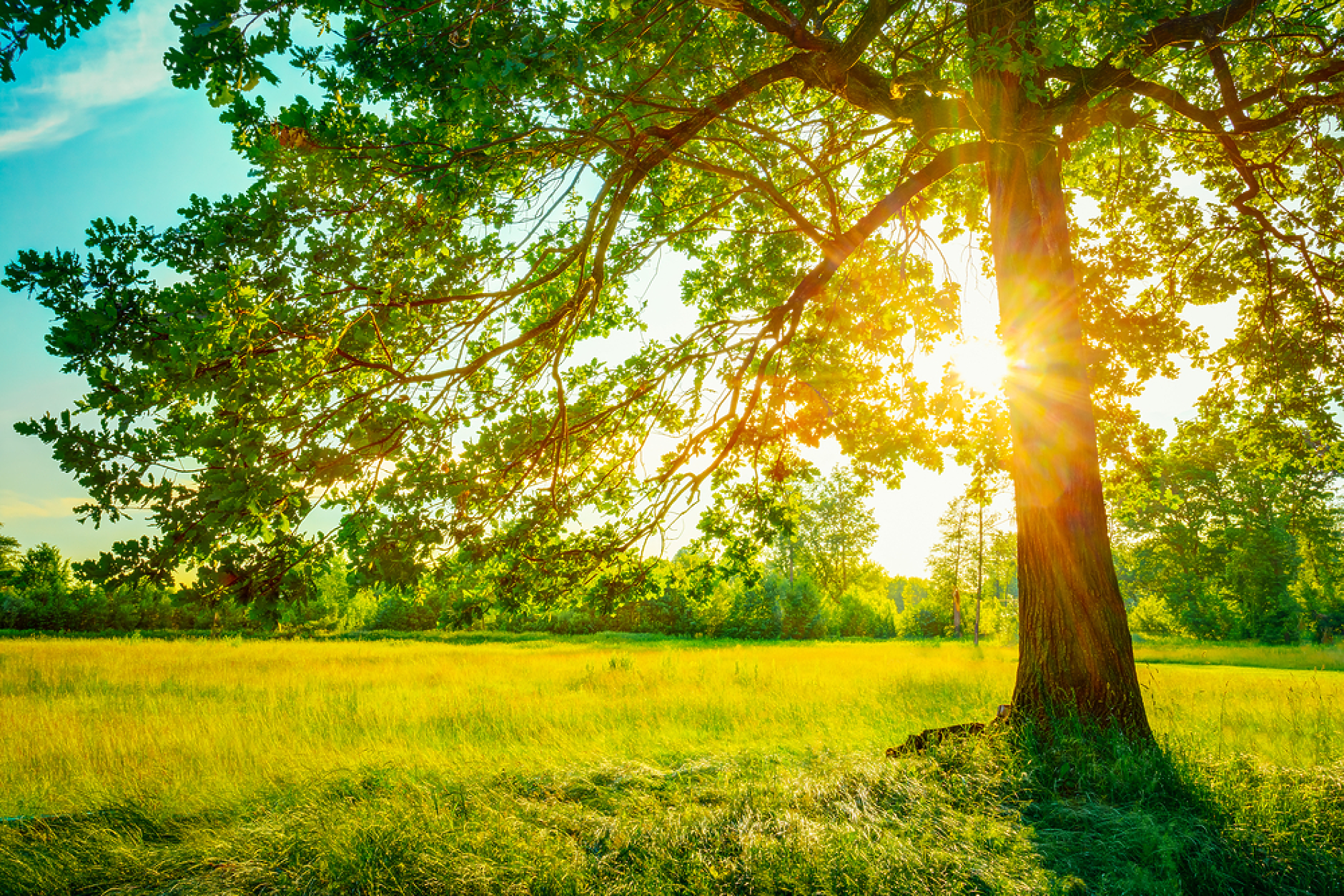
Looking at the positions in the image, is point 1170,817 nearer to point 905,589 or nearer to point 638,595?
point 638,595

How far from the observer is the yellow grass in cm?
663

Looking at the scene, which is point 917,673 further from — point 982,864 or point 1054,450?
point 982,864

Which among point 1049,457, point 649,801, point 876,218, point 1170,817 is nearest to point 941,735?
point 1170,817

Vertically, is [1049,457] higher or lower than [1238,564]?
higher

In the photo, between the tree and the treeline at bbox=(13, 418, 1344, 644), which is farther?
the treeline at bbox=(13, 418, 1344, 644)

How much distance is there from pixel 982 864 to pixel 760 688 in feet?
31.8

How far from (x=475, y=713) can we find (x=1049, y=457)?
366 inches

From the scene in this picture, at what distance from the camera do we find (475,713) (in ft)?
32.3

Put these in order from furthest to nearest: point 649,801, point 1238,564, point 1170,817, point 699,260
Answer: point 1238,564, point 699,260, point 649,801, point 1170,817

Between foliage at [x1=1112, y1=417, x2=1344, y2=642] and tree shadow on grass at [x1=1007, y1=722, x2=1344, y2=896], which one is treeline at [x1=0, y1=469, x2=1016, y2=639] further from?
foliage at [x1=1112, y1=417, x2=1344, y2=642]

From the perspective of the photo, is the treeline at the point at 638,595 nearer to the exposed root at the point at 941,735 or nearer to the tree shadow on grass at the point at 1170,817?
the exposed root at the point at 941,735

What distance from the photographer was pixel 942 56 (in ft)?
18.4

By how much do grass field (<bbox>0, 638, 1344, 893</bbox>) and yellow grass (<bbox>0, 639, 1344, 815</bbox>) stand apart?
0.25ft

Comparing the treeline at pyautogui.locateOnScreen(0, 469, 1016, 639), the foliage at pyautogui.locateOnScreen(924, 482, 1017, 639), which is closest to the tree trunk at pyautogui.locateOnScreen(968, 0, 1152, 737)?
the treeline at pyautogui.locateOnScreen(0, 469, 1016, 639)
